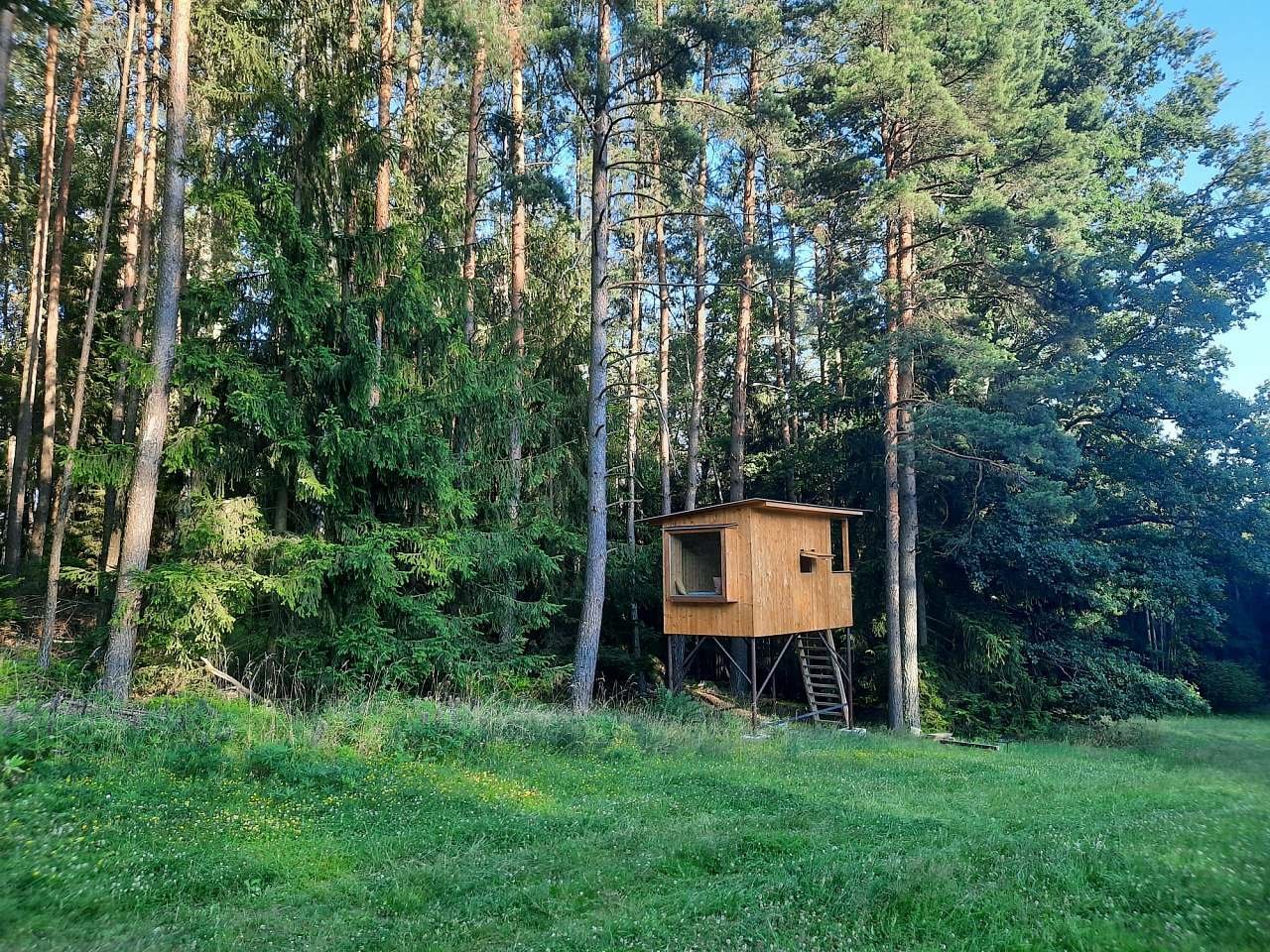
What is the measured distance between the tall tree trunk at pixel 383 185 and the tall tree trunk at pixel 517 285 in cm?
206

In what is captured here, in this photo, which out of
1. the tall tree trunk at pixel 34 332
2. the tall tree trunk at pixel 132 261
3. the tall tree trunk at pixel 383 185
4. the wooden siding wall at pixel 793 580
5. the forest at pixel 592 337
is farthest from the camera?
the tall tree trunk at pixel 34 332

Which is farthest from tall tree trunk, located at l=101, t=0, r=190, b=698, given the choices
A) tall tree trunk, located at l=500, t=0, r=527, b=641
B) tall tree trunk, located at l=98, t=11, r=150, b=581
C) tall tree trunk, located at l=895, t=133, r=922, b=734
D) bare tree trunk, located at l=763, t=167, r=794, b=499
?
tall tree trunk, located at l=895, t=133, r=922, b=734

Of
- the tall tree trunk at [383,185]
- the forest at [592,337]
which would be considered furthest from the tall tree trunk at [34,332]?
the tall tree trunk at [383,185]

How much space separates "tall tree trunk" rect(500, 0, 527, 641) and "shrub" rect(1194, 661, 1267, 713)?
1858 centimetres

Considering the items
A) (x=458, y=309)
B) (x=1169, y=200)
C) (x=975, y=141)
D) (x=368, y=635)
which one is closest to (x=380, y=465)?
(x=368, y=635)

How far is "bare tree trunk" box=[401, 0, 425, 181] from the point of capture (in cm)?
1215

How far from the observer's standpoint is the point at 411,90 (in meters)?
12.9

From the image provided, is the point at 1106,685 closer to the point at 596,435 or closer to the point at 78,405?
the point at 596,435

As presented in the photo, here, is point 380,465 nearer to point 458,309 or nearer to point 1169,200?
point 458,309

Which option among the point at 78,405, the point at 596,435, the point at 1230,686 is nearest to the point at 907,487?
the point at 596,435

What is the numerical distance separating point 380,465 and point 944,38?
13.7m

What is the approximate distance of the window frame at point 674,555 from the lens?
40.9 feet

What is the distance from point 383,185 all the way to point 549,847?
10163mm

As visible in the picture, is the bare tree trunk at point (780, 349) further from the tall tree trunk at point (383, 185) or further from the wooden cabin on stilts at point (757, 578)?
the tall tree trunk at point (383, 185)
